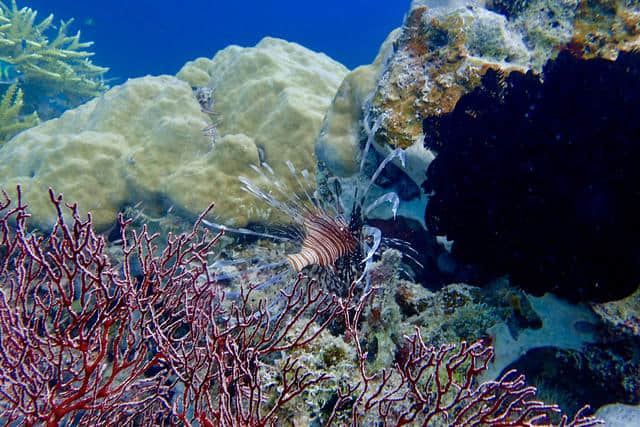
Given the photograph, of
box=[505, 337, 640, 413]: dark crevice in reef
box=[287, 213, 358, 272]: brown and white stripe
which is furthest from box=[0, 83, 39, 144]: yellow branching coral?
box=[505, 337, 640, 413]: dark crevice in reef

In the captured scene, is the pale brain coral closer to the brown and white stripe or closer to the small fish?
the brown and white stripe

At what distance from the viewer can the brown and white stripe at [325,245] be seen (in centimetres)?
266

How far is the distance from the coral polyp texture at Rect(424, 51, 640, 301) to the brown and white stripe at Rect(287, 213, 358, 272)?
750mm

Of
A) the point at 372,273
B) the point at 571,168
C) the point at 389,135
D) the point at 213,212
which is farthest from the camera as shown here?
the point at 213,212

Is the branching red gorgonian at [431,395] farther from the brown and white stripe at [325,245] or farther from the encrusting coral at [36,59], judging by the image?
the encrusting coral at [36,59]

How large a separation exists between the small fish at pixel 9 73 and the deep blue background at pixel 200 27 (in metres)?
20.4

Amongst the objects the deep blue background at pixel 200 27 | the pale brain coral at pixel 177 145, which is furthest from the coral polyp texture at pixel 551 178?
the deep blue background at pixel 200 27

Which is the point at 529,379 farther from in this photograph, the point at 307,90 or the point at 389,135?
the point at 307,90

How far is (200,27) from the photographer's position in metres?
51.0

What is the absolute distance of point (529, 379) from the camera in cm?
270

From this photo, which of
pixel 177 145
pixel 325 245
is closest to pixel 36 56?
pixel 177 145

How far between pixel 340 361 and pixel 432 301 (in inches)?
42.6

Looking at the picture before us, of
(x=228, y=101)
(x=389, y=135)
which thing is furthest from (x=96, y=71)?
(x=389, y=135)

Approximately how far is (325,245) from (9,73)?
884cm
